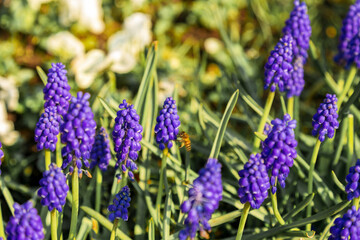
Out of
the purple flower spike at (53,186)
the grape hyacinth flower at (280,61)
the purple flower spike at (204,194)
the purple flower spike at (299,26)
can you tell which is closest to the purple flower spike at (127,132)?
the purple flower spike at (53,186)

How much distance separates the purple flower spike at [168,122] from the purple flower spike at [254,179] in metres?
0.61

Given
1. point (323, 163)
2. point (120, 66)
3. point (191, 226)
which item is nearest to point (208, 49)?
point (120, 66)

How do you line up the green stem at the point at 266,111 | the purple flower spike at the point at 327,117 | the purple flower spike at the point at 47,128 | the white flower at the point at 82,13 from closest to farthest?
the purple flower spike at the point at 47,128
the purple flower spike at the point at 327,117
the green stem at the point at 266,111
the white flower at the point at 82,13

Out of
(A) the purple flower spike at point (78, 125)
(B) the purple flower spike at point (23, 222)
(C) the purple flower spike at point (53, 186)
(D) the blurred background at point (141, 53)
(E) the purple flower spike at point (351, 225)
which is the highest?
(D) the blurred background at point (141, 53)

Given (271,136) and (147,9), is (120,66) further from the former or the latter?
(271,136)

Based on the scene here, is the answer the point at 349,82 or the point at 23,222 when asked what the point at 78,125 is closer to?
the point at 23,222

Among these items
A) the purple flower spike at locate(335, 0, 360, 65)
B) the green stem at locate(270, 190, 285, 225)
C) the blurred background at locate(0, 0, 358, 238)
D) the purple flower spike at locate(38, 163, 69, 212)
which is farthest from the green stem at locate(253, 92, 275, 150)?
the purple flower spike at locate(38, 163, 69, 212)

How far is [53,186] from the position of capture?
8.16 ft

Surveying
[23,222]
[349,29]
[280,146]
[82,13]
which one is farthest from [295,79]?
[82,13]

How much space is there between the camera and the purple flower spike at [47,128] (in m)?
2.79

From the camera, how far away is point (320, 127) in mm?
3010

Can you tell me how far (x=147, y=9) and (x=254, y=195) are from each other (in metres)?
4.83

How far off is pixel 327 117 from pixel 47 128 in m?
1.84

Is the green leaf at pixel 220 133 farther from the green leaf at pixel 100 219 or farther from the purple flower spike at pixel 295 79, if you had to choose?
the green leaf at pixel 100 219
